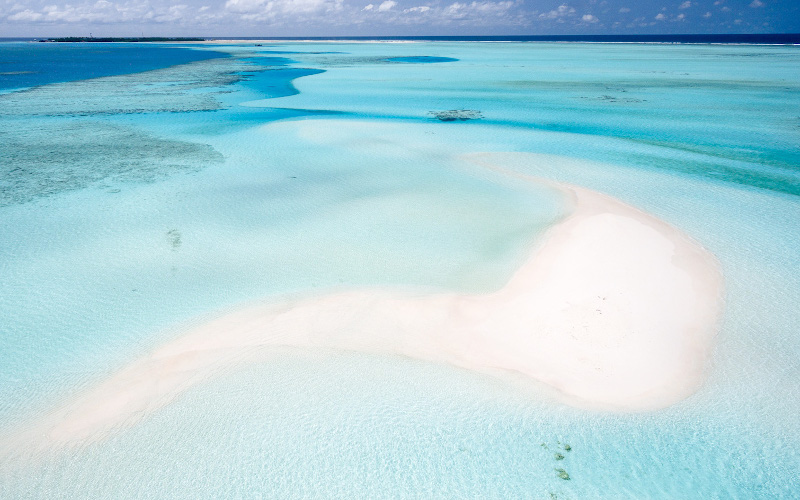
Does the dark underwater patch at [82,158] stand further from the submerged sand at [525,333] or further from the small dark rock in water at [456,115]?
the small dark rock in water at [456,115]

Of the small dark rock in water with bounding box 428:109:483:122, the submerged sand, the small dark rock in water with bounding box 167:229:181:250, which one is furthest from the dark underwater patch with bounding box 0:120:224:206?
the small dark rock in water with bounding box 428:109:483:122

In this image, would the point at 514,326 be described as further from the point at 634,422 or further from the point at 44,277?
the point at 44,277

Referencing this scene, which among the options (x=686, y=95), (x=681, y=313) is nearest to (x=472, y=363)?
(x=681, y=313)

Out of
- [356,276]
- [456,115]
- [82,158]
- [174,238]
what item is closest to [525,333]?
[356,276]

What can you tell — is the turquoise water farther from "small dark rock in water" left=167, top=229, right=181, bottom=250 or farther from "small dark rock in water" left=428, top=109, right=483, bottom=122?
"small dark rock in water" left=428, top=109, right=483, bottom=122

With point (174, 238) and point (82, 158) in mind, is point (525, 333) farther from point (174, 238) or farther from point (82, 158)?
point (82, 158)
